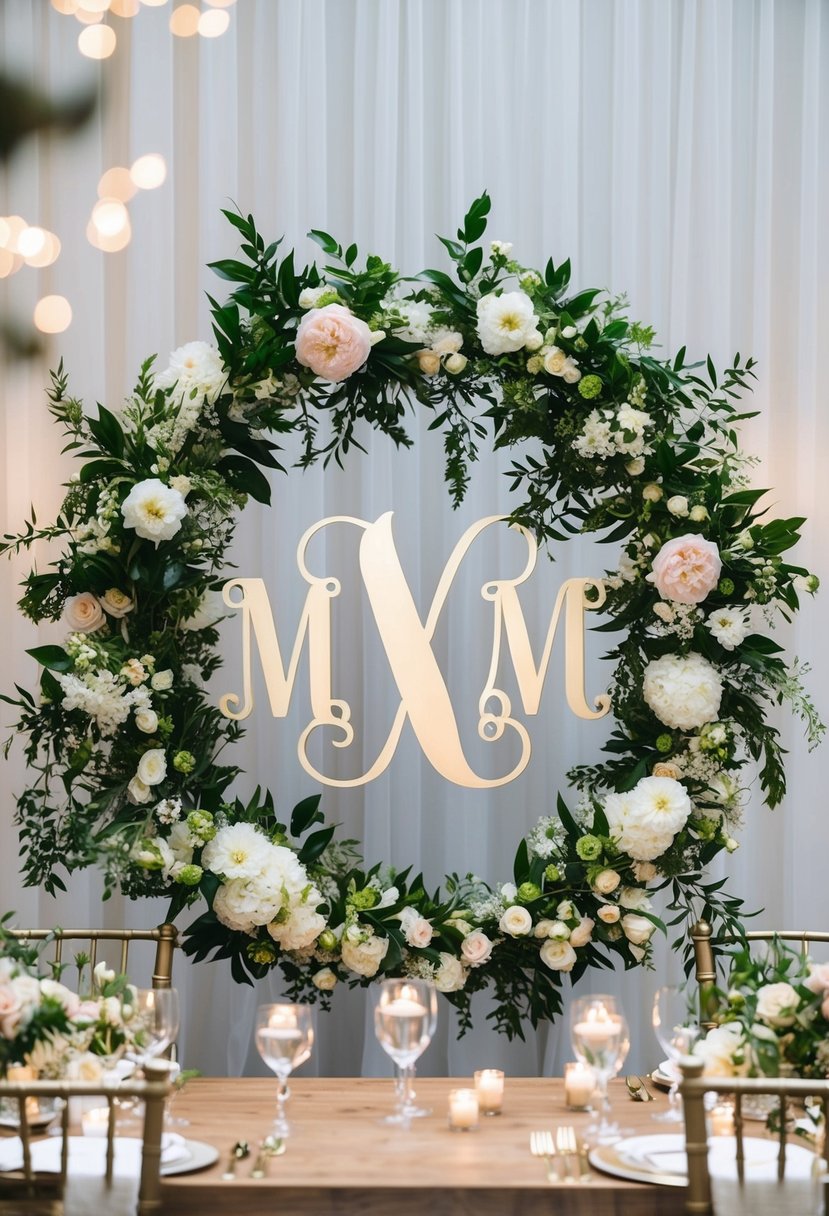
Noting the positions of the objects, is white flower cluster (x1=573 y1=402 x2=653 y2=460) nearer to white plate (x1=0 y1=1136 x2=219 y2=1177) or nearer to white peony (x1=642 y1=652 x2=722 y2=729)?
white peony (x1=642 y1=652 x2=722 y2=729)

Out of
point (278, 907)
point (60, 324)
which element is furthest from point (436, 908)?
point (60, 324)

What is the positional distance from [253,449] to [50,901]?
1266mm

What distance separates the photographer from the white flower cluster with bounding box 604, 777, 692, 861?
2602mm

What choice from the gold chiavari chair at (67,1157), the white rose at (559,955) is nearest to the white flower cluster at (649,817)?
the white rose at (559,955)

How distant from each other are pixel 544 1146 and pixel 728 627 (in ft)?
3.98

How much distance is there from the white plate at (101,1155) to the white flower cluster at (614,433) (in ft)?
5.20

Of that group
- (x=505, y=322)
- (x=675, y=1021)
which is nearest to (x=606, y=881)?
(x=675, y=1021)

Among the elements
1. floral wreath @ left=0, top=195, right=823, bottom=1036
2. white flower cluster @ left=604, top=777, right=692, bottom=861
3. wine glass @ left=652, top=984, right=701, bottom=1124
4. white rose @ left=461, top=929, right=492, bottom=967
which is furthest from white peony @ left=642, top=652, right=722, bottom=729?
wine glass @ left=652, top=984, right=701, bottom=1124

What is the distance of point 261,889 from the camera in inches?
99.8

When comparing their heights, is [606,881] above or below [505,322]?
below

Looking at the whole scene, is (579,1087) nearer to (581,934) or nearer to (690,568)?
(581,934)

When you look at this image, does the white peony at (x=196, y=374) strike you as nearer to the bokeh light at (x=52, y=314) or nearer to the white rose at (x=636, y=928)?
the bokeh light at (x=52, y=314)

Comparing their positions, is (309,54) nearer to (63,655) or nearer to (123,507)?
(123,507)

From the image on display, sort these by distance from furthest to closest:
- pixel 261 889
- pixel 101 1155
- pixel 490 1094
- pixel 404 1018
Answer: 1. pixel 261 889
2. pixel 490 1094
3. pixel 404 1018
4. pixel 101 1155
